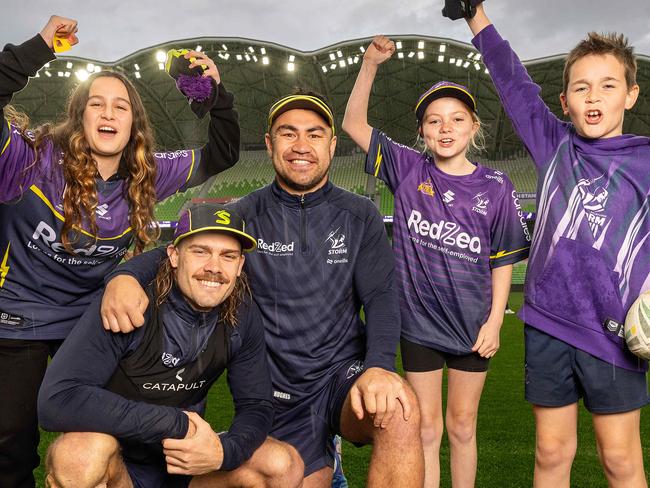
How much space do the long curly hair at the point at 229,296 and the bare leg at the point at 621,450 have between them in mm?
1616

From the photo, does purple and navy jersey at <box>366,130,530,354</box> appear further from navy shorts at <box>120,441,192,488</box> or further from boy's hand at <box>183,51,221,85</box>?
navy shorts at <box>120,441,192,488</box>

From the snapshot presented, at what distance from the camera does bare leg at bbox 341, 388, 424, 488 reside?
2.23 meters

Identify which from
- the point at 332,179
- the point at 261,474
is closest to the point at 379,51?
the point at 261,474

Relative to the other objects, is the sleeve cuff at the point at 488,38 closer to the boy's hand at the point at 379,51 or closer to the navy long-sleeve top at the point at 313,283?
the boy's hand at the point at 379,51

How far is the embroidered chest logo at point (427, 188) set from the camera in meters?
3.12

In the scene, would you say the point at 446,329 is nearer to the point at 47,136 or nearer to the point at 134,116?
the point at 134,116

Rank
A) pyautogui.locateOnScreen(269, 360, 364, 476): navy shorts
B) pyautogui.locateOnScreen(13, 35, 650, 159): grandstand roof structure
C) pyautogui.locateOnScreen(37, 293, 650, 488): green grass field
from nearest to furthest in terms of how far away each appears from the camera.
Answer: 1. pyautogui.locateOnScreen(269, 360, 364, 476): navy shorts
2. pyautogui.locateOnScreen(37, 293, 650, 488): green grass field
3. pyautogui.locateOnScreen(13, 35, 650, 159): grandstand roof structure

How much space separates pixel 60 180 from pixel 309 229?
1.17 m

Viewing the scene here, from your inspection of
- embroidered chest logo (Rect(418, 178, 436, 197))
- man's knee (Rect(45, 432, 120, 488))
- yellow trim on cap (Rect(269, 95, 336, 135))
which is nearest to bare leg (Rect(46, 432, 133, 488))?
man's knee (Rect(45, 432, 120, 488))

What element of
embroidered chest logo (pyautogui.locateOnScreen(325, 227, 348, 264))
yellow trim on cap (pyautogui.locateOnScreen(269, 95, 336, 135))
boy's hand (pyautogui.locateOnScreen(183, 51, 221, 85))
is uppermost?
boy's hand (pyautogui.locateOnScreen(183, 51, 221, 85))

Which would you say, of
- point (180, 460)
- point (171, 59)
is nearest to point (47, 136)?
point (171, 59)

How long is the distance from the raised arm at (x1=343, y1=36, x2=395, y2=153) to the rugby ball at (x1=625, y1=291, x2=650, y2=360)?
1528 mm

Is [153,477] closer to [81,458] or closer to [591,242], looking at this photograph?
[81,458]

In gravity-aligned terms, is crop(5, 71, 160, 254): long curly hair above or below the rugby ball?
above
